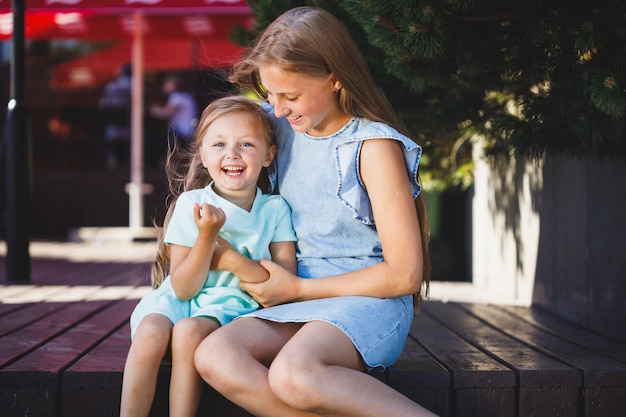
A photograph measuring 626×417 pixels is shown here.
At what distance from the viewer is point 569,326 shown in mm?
2992

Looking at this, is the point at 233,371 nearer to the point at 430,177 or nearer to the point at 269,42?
the point at 269,42

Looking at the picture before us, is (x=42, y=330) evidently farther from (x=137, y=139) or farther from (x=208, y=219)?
(x=137, y=139)

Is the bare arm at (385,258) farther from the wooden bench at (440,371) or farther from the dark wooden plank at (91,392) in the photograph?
the dark wooden plank at (91,392)

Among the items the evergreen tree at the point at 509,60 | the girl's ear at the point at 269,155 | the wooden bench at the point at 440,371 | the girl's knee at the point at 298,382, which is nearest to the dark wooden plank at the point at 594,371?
the wooden bench at the point at 440,371

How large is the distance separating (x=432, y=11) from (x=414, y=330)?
1.15m

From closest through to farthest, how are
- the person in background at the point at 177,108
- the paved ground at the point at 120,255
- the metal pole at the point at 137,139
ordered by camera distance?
the paved ground at the point at 120,255 → the metal pole at the point at 137,139 → the person in background at the point at 177,108

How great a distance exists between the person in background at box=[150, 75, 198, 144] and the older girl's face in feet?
20.4

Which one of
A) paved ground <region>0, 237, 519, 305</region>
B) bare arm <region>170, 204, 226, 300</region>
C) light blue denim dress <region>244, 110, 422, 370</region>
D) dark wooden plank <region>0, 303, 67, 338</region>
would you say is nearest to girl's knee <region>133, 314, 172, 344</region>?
bare arm <region>170, 204, 226, 300</region>

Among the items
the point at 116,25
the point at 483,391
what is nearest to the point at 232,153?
the point at 483,391

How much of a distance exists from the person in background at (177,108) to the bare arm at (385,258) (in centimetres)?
631

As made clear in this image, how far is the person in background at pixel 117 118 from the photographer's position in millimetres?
9695

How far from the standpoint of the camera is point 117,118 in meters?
9.92

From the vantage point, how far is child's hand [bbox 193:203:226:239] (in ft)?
6.45

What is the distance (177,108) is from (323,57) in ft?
23.9
